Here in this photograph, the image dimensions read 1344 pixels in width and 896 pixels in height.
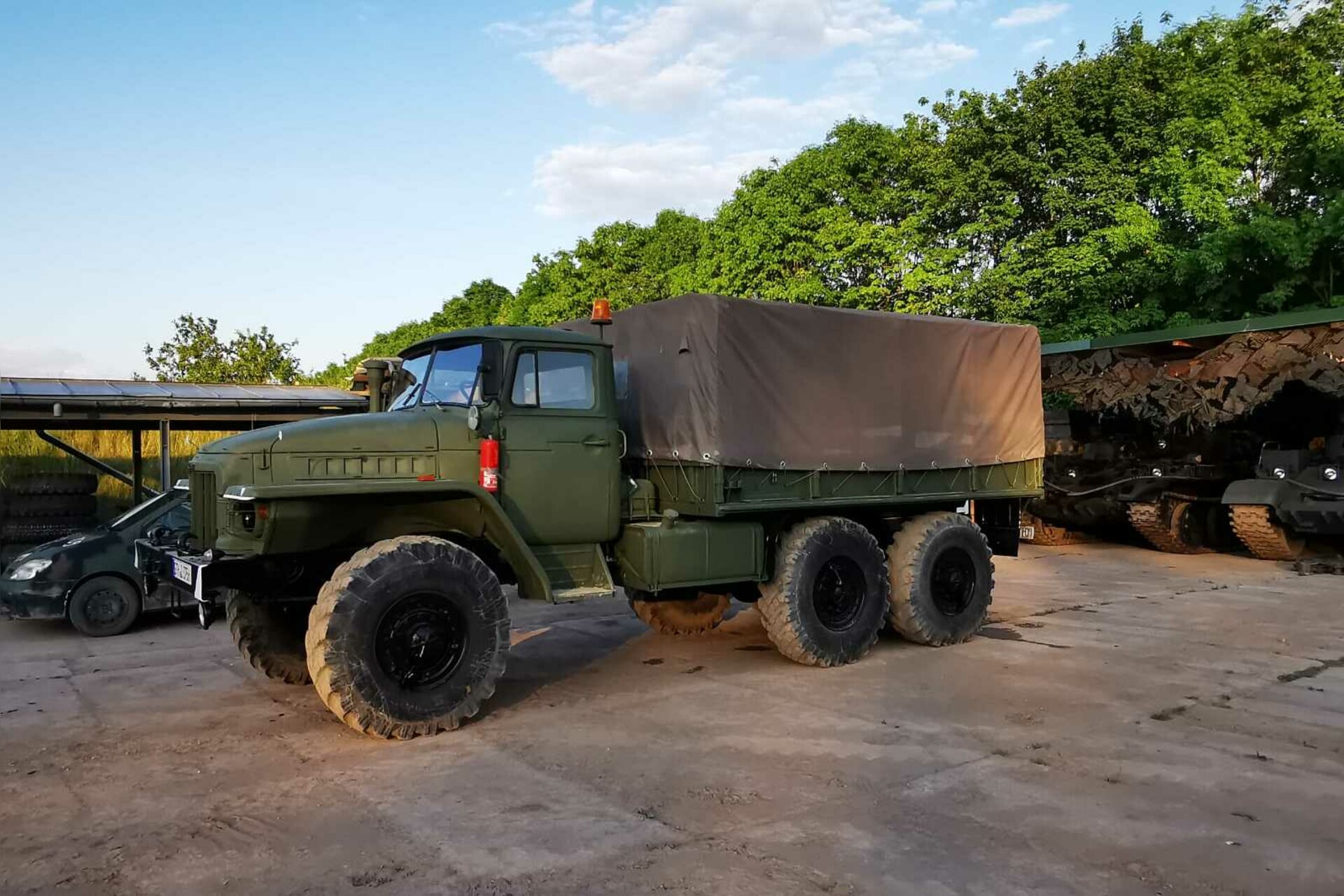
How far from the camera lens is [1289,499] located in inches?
584

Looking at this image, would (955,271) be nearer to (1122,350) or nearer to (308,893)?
(1122,350)

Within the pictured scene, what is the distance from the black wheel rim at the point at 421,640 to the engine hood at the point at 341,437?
994 millimetres

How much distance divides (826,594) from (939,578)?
1.38 metres

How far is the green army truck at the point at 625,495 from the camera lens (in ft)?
20.1

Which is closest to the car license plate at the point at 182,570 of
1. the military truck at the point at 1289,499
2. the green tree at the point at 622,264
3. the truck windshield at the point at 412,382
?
the truck windshield at the point at 412,382

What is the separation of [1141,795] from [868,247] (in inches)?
787

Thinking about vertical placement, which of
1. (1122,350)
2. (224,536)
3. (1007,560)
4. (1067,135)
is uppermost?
(1067,135)

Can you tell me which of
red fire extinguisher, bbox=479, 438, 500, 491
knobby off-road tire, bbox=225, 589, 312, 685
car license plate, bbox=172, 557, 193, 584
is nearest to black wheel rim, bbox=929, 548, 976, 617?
red fire extinguisher, bbox=479, 438, 500, 491

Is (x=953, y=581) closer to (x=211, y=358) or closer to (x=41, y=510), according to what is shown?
(x=41, y=510)

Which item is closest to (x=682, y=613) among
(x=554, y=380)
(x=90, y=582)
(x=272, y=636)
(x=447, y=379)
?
(x=554, y=380)

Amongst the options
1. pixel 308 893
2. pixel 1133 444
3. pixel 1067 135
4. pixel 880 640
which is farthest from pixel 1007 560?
pixel 308 893

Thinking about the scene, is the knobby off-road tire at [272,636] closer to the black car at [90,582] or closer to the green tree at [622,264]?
the black car at [90,582]

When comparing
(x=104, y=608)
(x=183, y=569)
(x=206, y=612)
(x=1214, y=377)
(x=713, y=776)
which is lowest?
(x=713, y=776)

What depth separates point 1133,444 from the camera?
1773 centimetres
